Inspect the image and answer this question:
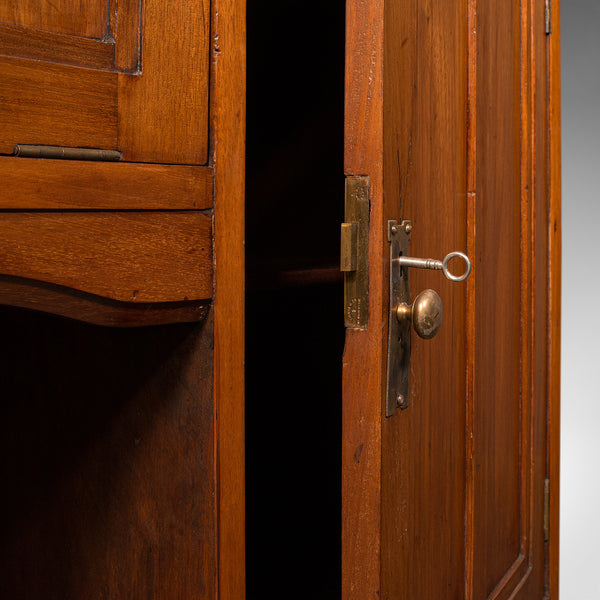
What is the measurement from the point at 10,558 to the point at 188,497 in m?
0.40

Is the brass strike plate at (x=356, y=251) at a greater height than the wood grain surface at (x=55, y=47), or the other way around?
the wood grain surface at (x=55, y=47)

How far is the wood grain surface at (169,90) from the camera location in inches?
26.4

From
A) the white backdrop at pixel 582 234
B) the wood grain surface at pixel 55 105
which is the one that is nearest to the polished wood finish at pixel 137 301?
the wood grain surface at pixel 55 105

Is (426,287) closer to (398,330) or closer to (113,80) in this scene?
(398,330)

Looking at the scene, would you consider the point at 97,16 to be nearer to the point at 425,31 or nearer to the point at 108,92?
the point at 108,92

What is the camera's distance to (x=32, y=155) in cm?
60

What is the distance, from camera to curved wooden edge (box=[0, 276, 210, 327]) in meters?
0.61

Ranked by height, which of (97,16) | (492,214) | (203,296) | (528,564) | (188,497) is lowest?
(528,564)

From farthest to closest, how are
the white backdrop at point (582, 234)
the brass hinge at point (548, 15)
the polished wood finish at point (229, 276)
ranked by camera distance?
the white backdrop at point (582, 234) < the brass hinge at point (548, 15) < the polished wood finish at point (229, 276)

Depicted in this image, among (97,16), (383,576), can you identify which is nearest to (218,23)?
(97,16)

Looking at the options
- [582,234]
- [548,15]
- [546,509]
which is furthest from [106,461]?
[582,234]

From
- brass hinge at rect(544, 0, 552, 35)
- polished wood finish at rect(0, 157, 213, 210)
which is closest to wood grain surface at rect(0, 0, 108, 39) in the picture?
polished wood finish at rect(0, 157, 213, 210)

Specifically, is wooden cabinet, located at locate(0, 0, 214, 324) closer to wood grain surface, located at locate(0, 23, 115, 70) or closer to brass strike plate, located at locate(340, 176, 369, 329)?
wood grain surface, located at locate(0, 23, 115, 70)

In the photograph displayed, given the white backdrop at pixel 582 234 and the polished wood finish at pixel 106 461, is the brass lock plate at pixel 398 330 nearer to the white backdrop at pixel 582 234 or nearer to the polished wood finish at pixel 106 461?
the polished wood finish at pixel 106 461
